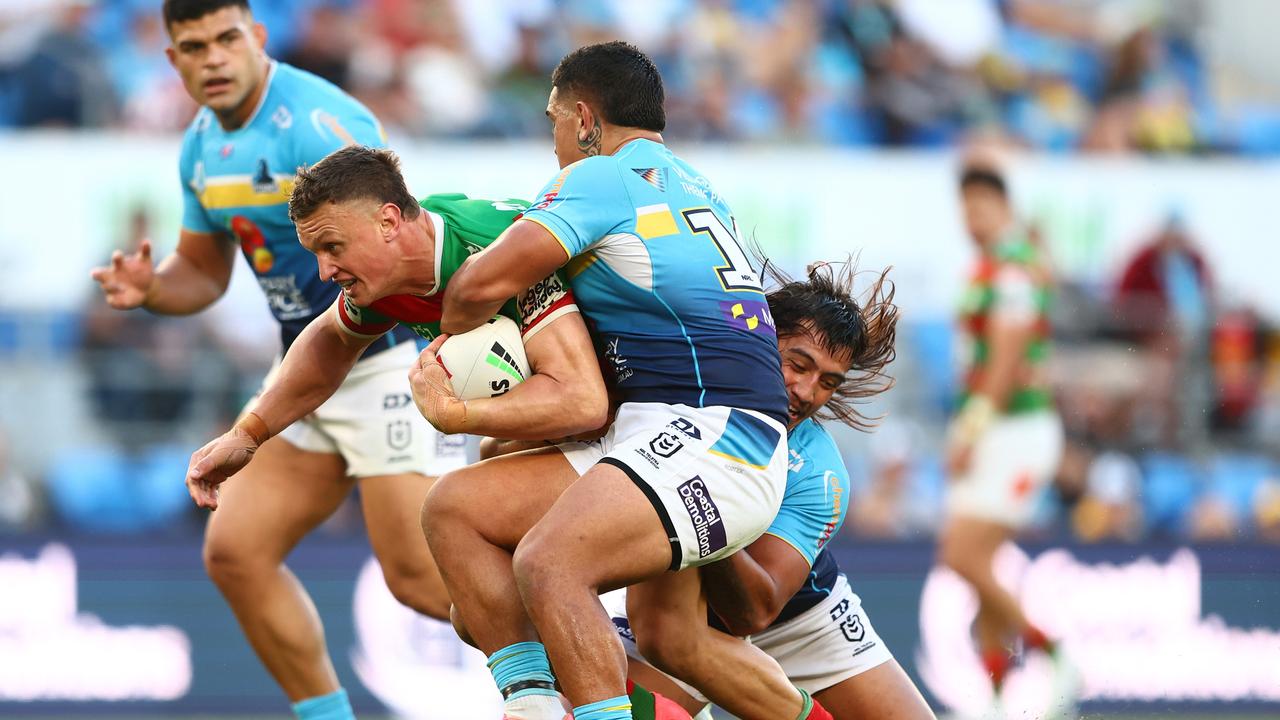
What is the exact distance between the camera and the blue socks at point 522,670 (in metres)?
5.00

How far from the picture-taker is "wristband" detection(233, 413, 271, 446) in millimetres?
5613

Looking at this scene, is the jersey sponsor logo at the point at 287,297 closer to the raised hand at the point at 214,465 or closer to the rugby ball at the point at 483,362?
the raised hand at the point at 214,465

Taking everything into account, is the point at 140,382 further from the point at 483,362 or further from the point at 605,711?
the point at 605,711

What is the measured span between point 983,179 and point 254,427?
238 inches

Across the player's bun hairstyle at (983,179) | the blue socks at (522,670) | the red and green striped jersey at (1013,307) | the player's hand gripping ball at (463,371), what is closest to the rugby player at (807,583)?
the blue socks at (522,670)

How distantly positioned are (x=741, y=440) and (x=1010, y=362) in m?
5.42

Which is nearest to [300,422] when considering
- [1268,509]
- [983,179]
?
[983,179]

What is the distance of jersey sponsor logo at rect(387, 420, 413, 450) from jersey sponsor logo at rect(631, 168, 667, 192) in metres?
2.02

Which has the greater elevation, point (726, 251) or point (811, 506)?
point (726, 251)

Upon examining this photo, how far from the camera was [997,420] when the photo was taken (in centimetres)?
1025

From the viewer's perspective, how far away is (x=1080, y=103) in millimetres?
16938

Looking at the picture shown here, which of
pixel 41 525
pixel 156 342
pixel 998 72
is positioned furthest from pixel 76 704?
pixel 998 72

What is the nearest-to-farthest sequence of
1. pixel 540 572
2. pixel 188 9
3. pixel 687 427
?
1. pixel 540 572
2. pixel 687 427
3. pixel 188 9

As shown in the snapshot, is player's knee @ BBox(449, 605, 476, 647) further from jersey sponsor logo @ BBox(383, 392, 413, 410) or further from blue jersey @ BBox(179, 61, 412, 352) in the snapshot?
blue jersey @ BBox(179, 61, 412, 352)
